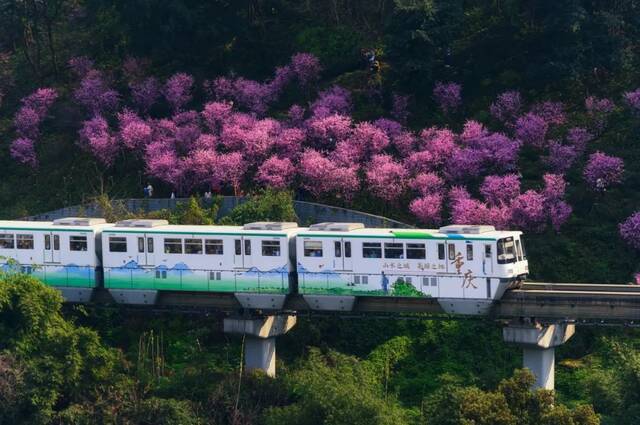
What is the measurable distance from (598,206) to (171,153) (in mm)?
19988

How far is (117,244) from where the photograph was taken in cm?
5081

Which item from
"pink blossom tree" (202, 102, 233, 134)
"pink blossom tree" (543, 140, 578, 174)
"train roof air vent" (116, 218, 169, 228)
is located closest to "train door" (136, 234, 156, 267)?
"train roof air vent" (116, 218, 169, 228)

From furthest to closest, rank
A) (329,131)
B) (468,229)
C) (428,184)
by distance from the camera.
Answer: (329,131), (428,184), (468,229)

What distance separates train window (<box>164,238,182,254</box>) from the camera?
164 feet

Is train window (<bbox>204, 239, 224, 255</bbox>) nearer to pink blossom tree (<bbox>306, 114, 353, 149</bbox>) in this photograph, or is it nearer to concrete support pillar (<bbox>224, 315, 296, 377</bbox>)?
concrete support pillar (<bbox>224, 315, 296, 377</bbox>)

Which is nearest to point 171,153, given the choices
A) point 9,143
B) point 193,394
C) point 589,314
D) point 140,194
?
point 140,194

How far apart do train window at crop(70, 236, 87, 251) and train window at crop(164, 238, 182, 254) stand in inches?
130

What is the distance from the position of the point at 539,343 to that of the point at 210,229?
12621 millimetres

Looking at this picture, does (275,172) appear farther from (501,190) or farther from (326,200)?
(501,190)

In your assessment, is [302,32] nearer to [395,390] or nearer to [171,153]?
[171,153]

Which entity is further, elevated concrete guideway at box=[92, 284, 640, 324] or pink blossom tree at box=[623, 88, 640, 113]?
pink blossom tree at box=[623, 88, 640, 113]

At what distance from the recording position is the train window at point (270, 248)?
48.4 m

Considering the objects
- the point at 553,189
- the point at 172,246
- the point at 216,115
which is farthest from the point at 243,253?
the point at 216,115

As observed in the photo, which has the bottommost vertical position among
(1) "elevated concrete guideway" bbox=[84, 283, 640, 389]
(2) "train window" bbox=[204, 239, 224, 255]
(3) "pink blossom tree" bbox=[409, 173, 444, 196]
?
(1) "elevated concrete guideway" bbox=[84, 283, 640, 389]
